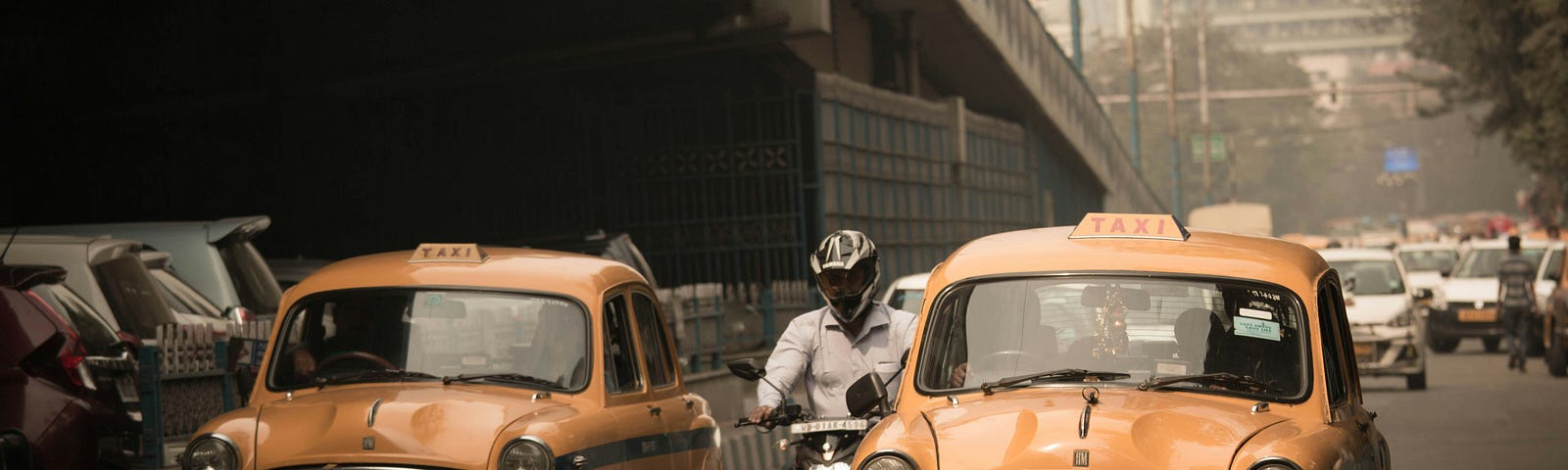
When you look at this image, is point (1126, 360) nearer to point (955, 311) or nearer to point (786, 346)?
point (955, 311)

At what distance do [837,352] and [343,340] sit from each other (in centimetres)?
194

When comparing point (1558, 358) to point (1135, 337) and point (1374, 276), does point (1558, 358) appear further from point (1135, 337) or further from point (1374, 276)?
point (1135, 337)

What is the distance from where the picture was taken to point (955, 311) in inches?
268

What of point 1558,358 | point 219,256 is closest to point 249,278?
point 219,256

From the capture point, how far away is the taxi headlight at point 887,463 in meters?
5.83

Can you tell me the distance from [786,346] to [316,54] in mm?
14413

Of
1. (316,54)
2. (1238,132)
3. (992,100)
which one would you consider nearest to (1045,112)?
(992,100)

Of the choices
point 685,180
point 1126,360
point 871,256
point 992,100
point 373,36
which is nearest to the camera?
point 1126,360

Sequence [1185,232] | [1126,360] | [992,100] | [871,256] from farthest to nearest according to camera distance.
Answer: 1. [992,100]
2. [871,256]
3. [1185,232]
4. [1126,360]

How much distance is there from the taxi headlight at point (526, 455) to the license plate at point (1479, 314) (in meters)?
26.1

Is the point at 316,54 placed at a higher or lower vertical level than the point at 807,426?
higher

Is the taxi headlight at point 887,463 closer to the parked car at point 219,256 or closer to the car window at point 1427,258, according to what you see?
the parked car at point 219,256

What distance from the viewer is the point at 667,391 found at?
8.71 m

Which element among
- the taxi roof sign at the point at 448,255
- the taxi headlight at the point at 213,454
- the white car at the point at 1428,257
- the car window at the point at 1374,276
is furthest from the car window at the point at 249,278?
the white car at the point at 1428,257
